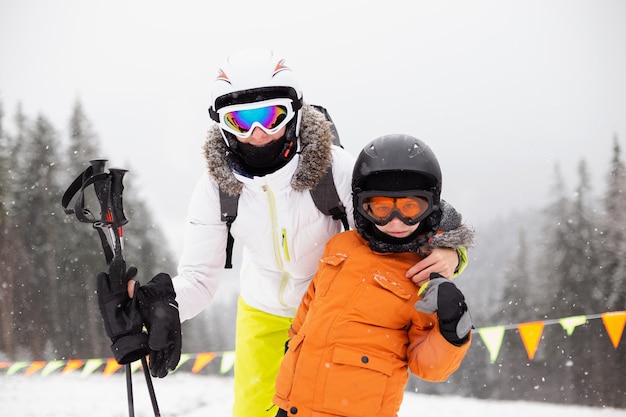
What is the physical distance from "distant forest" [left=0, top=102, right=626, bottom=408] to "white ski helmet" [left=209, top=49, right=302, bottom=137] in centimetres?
1542

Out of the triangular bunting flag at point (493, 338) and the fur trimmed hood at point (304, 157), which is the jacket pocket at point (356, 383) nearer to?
the fur trimmed hood at point (304, 157)

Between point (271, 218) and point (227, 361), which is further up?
point (271, 218)

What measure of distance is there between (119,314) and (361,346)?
1.05 meters

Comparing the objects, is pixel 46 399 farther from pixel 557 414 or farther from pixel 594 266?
pixel 594 266

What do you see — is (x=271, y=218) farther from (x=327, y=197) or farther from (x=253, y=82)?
(x=253, y=82)

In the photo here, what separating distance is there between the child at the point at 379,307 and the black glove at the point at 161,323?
517mm

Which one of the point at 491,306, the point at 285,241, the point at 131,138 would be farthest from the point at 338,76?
the point at 285,241

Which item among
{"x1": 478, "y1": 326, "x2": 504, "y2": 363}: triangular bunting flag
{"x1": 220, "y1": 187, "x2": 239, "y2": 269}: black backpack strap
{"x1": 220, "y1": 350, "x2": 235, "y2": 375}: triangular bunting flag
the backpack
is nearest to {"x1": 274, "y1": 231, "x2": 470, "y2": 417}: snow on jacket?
the backpack

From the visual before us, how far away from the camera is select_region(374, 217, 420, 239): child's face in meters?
2.47

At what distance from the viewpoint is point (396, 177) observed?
2549 millimetres

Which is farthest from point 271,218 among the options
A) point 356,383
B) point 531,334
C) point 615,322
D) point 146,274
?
point 146,274

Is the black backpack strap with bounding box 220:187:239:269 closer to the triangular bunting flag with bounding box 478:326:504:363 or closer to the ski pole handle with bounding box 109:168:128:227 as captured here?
the ski pole handle with bounding box 109:168:128:227

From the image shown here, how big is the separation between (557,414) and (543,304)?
14.1 meters

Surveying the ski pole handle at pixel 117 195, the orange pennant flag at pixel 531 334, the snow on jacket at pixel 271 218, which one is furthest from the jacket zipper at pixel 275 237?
the orange pennant flag at pixel 531 334
